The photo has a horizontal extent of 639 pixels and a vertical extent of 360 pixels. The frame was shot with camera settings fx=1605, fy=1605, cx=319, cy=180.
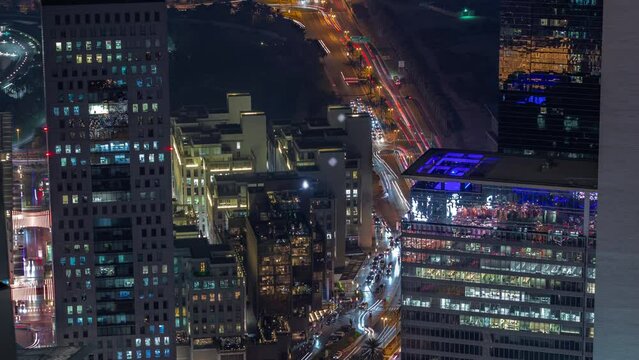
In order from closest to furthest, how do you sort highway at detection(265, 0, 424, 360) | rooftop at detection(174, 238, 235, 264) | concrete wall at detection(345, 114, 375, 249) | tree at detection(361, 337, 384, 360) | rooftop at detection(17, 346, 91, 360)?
rooftop at detection(17, 346, 91, 360) → tree at detection(361, 337, 384, 360) → rooftop at detection(174, 238, 235, 264) → highway at detection(265, 0, 424, 360) → concrete wall at detection(345, 114, 375, 249)

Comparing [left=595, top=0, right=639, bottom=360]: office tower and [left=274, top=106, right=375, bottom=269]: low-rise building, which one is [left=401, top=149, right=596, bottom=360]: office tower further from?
[left=274, top=106, right=375, bottom=269]: low-rise building

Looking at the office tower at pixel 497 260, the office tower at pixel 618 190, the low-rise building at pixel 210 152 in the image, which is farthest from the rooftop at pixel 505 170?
the low-rise building at pixel 210 152

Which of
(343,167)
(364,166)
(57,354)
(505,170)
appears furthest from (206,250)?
(57,354)

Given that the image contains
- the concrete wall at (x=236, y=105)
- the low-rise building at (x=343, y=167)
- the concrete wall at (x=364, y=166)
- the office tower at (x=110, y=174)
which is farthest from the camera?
the concrete wall at (x=236, y=105)

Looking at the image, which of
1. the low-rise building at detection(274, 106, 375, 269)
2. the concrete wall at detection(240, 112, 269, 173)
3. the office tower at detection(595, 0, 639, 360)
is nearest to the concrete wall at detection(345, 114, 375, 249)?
the low-rise building at detection(274, 106, 375, 269)

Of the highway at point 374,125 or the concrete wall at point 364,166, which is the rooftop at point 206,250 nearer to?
the highway at point 374,125

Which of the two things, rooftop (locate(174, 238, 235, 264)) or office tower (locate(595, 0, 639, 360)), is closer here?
office tower (locate(595, 0, 639, 360))

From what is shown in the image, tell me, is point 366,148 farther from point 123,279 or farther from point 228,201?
point 123,279

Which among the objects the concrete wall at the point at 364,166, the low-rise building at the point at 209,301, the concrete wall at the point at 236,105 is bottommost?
the low-rise building at the point at 209,301
